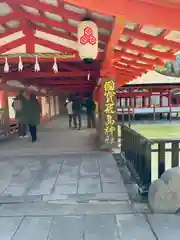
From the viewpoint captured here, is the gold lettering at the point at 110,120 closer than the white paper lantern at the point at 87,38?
No

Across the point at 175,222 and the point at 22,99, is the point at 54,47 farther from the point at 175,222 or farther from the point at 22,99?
the point at 175,222

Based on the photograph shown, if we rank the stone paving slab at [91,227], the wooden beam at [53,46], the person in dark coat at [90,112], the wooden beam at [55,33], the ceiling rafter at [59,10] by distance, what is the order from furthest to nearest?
the person in dark coat at [90,112], the wooden beam at [53,46], the wooden beam at [55,33], the ceiling rafter at [59,10], the stone paving slab at [91,227]

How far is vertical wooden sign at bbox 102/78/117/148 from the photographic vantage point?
7.92 meters

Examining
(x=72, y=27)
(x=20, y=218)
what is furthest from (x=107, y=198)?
(x=72, y=27)

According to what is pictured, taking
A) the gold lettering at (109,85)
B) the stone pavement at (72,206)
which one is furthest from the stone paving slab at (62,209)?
the gold lettering at (109,85)

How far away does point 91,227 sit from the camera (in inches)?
131

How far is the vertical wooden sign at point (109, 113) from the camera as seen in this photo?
26.0 feet

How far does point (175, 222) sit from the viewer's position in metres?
3.47

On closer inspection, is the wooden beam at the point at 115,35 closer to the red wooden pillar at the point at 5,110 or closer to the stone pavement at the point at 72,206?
the stone pavement at the point at 72,206

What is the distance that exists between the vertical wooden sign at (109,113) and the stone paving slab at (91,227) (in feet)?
14.6

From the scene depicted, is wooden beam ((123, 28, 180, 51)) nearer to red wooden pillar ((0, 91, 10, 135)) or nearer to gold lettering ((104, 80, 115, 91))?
gold lettering ((104, 80, 115, 91))

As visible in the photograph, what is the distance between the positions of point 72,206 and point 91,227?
27.7 inches

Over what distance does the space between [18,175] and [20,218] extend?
2.06 m

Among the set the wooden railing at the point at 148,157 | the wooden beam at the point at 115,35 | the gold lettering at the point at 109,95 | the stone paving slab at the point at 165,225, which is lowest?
the stone paving slab at the point at 165,225
